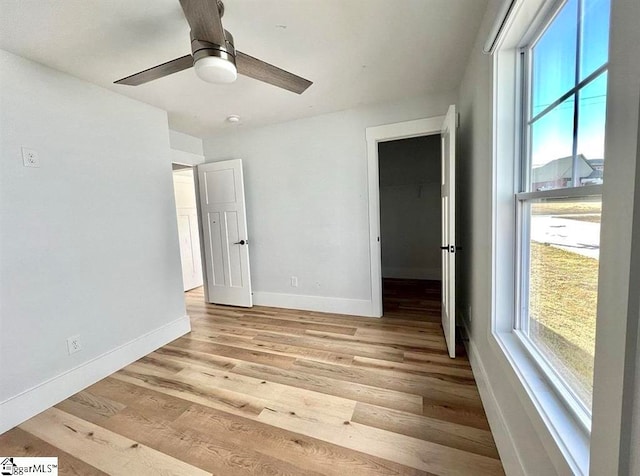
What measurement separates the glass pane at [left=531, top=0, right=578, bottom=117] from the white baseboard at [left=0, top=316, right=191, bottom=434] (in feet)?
10.7

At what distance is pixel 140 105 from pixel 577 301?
3303mm

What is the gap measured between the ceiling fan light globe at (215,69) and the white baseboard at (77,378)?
227cm

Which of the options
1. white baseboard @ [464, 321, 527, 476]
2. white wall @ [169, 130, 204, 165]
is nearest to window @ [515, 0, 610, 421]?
white baseboard @ [464, 321, 527, 476]

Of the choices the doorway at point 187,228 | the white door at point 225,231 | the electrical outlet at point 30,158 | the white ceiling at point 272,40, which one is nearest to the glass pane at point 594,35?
the white ceiling at point 272,40

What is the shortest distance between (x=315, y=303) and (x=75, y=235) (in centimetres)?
237

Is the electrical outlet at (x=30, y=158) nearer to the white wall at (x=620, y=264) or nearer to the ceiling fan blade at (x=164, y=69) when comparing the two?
the ceiling fan blade at (x=164, y=69)

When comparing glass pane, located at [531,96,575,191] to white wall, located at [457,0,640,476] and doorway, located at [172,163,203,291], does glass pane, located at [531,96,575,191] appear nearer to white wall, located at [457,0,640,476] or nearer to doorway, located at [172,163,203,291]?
white wall, located at [457,0,640,476]

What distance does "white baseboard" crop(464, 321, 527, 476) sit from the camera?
1.14 meters

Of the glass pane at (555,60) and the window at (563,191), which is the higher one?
the glass pane at (555,60)

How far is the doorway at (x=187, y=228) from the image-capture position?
475 cm

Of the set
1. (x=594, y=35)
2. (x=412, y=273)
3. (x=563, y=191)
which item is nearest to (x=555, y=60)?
(x=594, y=35)

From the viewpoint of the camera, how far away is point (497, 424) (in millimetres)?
1359

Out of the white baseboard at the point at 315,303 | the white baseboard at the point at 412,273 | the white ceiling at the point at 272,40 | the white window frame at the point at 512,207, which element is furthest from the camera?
the white baseboard at the point at 412,273

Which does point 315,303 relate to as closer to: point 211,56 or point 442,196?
point 442,196
